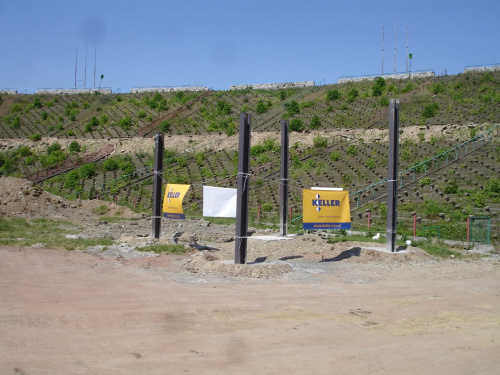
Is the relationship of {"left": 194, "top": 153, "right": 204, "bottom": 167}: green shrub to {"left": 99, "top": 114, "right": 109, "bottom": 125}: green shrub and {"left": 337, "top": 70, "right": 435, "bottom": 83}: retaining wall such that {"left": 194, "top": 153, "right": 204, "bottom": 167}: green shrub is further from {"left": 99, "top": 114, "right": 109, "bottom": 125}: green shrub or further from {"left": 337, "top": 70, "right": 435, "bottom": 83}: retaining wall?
{"left": 337, "top": 70, "right": 435, "bottom": 83}: retaining wall

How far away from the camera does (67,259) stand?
16266 millimetres

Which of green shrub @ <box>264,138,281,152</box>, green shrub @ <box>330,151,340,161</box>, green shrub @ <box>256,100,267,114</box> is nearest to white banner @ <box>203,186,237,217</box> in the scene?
green shrub @ <box>330,151,340,161</box>

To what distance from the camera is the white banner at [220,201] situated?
15688mm

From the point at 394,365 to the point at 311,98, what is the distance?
200 ft

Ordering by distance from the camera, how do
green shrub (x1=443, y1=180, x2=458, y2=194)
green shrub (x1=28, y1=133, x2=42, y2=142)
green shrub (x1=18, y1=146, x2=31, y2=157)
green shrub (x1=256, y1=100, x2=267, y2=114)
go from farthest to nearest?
green shrub (x1=256, y1=100, x2=267, y2=114)
green shrub (x1=28, y1=133, x2=42, y2=142)
green shrub (x1=18, y1=146, x2=31, y2=157)
green shrub (x1=443, y1=180, x2=458, y2=194)

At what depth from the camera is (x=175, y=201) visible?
18.9 m

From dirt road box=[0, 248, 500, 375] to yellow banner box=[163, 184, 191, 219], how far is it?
4.15 metres

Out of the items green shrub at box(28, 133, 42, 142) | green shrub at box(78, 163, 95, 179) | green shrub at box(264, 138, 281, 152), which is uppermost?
green shrub at box(28, 133, 42, 142)

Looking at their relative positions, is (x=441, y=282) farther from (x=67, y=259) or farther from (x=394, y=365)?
(x=67, y=259)

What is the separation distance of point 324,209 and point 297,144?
31163 millimetres

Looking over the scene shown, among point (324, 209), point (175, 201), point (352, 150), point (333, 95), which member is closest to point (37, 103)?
point (333, 95)

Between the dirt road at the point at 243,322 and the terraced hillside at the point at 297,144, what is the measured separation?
11.3 m

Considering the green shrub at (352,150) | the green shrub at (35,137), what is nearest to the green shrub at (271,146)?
the green shrub at (352,150)

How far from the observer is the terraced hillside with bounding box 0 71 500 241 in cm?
2950
